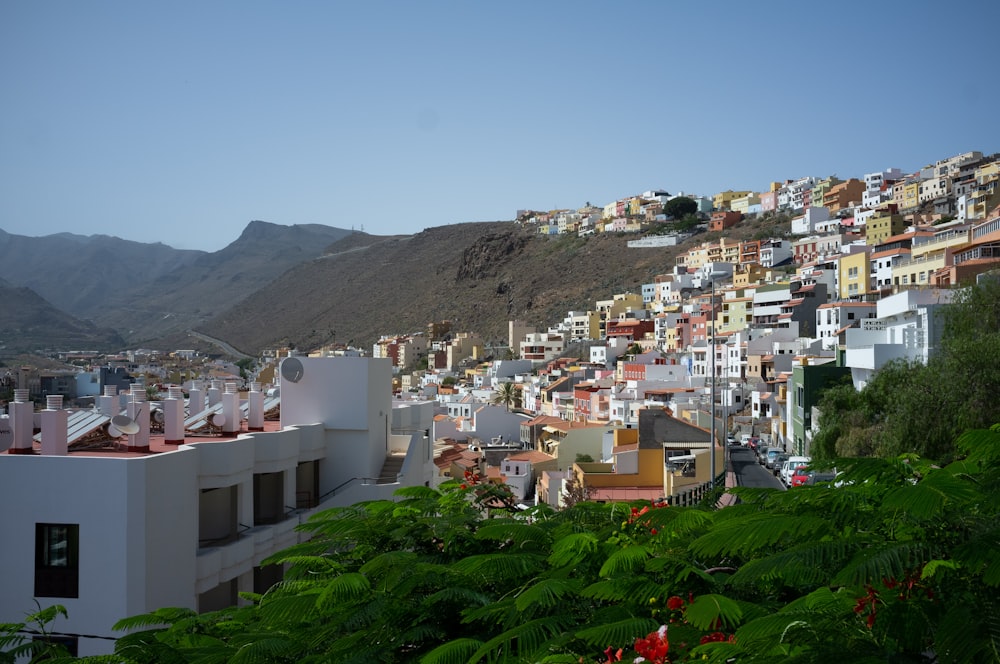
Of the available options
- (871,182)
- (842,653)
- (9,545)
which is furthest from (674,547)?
(871,182)

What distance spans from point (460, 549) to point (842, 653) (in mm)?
3470

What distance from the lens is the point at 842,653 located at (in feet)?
9.20

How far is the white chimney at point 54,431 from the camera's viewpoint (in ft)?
46.5

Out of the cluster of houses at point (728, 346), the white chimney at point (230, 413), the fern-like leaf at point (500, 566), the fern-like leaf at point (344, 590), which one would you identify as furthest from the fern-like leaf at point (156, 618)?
the white chimney at point (230, 413)

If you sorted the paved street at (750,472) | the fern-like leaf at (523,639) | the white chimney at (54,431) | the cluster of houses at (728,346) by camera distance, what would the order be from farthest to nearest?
1. the cluster of houses at (728,346)
2. the paved street at (750,472)
3. the white chimney at (54,431)
4. the fern-like leaf at (523,639)

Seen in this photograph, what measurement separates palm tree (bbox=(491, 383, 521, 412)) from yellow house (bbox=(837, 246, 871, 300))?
31163 millimetres

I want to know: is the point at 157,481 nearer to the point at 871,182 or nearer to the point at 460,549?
the point at 460,549

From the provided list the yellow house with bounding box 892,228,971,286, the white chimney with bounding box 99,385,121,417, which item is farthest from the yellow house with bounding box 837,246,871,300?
the white chimney with bounding box 99,385,121,417

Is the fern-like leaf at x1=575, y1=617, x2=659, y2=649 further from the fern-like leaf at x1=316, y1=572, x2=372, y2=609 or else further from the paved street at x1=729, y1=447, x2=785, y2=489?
the paved street at x1=729, y1=447, x2=785, y2=489

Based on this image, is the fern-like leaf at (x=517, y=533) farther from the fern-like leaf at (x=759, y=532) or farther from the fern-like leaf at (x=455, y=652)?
the fern-like leaf at (x=759, y=532)

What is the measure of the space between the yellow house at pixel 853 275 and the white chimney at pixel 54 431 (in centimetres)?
6224

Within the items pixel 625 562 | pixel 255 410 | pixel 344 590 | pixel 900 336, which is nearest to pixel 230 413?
pixel 255 410

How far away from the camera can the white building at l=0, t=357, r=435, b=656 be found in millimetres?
13000

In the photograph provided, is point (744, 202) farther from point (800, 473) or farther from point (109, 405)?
point (109, 405)
